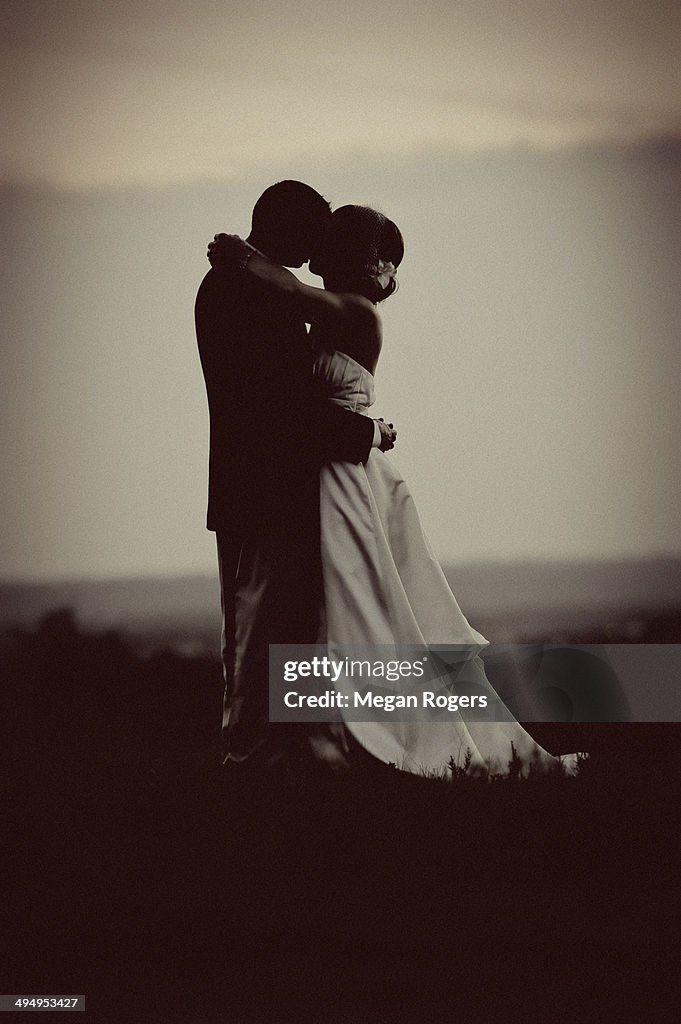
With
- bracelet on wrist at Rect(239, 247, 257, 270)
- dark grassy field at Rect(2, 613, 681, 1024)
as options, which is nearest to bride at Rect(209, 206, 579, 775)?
bracelet on wrist at Rect(239, 247, 257, 270)

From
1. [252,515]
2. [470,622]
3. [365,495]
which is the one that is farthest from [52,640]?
[470,622]

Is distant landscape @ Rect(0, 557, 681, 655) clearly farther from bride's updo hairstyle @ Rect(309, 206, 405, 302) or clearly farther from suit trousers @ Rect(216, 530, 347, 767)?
bride's updo hairstyle @ Rect(309, 206, 405, 302)

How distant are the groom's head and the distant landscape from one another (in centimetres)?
97

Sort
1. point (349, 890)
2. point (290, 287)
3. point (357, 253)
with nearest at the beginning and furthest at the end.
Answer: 1. point (349, 890)
2. point (290, 287)
3. point (357, 253)

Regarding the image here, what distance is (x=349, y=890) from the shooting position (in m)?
2.67

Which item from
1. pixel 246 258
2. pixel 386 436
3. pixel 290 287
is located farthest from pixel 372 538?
pixel 246 258

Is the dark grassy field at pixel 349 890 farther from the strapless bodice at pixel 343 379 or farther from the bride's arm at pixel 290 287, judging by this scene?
the bride's arm at pixel 290 287

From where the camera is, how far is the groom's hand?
10.2 ft

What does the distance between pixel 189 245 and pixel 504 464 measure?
3.83 feet

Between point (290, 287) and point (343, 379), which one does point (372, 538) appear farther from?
point (290, 287)

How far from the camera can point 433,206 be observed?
3238 mm

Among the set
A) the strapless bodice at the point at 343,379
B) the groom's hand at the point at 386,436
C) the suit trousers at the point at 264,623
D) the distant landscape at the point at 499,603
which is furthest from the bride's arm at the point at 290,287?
the distant landscape at the point at 499,603

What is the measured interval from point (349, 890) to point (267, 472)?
114cm

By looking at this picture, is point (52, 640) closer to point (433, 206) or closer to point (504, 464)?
point (504, 464)
